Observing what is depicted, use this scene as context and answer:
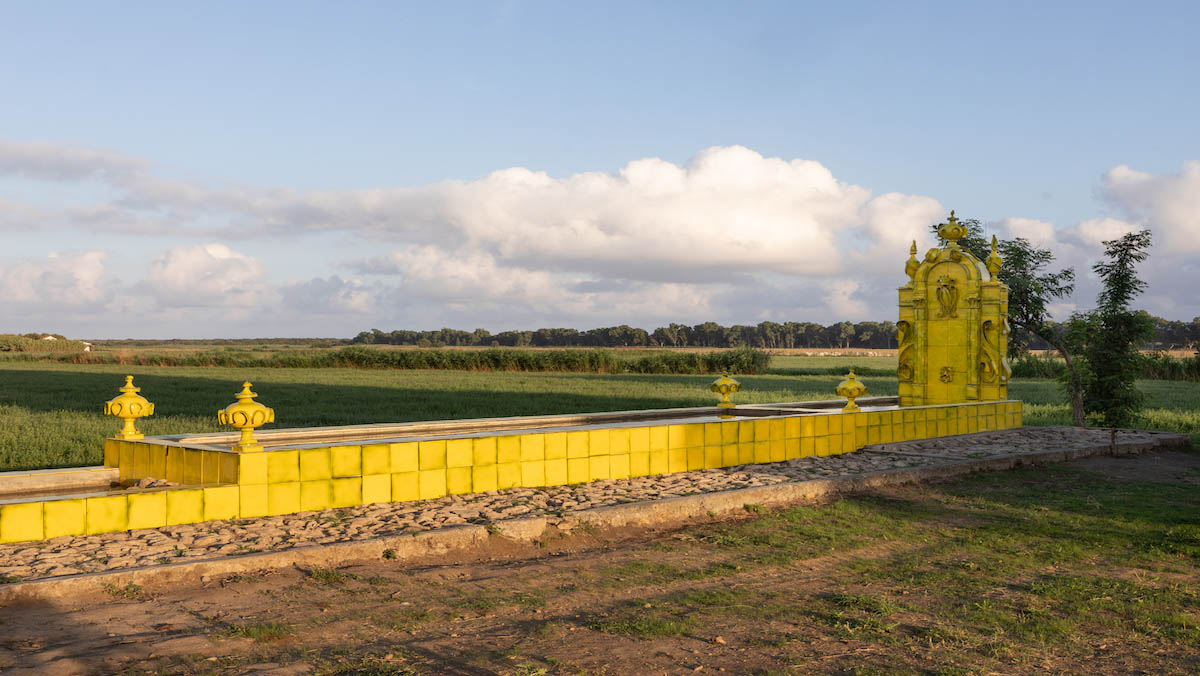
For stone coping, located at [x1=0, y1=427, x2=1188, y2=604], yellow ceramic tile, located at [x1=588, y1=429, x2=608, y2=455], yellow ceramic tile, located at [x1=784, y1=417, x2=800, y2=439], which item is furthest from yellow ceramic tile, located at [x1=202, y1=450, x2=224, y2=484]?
yellow ceramic tile, located at [x1=784, y1=417, x2=800, y2=439]

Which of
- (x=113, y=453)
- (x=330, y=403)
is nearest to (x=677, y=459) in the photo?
(x=113, y=453)

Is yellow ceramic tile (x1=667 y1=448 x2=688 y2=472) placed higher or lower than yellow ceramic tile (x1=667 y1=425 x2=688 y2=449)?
lower

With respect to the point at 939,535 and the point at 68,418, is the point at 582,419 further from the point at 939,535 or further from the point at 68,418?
the point at 68,418

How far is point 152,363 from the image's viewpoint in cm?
5672

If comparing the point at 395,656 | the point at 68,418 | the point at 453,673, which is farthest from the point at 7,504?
the point at 68,418

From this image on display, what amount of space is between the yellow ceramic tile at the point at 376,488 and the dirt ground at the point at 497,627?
1.89m

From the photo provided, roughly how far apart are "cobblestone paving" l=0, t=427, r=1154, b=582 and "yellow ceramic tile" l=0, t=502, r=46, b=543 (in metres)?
0.12

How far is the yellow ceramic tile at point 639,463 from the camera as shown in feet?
34.9

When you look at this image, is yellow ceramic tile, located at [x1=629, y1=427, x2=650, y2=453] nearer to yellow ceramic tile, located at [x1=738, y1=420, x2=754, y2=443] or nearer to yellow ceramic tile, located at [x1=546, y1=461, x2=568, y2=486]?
yellow ceramic tile, located at [x1=546, y1=461, x2=568, y2=486]

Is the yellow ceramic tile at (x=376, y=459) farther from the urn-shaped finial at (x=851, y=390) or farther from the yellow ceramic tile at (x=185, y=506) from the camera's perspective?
the urn-shaped finial at (x=851, y=390)

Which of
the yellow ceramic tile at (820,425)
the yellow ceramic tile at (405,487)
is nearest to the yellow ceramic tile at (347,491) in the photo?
the yellow ceramic tile at (405,487)

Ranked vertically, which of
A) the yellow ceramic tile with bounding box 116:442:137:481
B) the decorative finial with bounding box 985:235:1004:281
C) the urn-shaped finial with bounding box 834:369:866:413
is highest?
the decorative finial with bounding box 985:235:1004:281

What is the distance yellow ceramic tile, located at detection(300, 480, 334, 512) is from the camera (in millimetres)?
8221

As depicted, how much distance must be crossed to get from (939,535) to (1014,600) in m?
2.36
